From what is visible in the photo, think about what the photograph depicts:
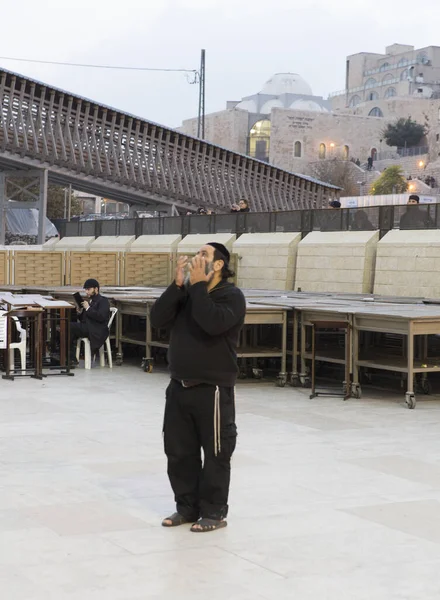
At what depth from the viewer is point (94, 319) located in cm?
1472

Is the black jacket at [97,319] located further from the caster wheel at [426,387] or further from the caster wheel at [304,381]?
the caster wheel at [426,387]

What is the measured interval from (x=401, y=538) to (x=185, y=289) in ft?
6.42

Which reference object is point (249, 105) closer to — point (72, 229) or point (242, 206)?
→ point (72, 229)

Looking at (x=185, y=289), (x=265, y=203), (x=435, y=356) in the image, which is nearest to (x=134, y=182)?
(x=265, y=203)

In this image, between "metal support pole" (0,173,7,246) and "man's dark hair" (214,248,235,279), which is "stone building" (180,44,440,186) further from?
"man's dark hair" (214,248,235,279)

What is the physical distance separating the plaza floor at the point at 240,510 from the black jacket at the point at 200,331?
96cm

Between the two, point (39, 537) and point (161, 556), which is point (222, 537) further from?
point (39, 537)

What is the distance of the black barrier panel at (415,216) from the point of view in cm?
1811

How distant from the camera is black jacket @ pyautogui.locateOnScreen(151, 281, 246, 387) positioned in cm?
586

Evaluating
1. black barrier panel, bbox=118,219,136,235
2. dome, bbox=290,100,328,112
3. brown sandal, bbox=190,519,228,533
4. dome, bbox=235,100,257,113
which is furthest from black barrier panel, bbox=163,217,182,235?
dome, bbox=235,100,257,113

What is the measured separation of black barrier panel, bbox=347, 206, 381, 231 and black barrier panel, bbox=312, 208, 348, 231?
19 centimetres

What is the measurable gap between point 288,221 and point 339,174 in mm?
88854

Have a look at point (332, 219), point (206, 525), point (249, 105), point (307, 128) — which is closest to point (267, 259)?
point (332, 219)

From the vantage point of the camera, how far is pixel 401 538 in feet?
18.8
